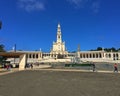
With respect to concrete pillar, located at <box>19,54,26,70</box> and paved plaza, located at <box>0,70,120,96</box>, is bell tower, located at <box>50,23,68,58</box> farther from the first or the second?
paved plaza, located at <box>0,70,120,96</box>

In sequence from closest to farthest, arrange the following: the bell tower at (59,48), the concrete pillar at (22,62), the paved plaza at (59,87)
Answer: the paved plaza at (59,87) → the concrete pillar at (22,62) → the bell tower at (59,48)

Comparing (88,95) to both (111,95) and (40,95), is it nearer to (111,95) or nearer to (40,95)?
(111,95)

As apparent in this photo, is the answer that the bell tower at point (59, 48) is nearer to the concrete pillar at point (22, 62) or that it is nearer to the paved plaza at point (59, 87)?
the concrete pillar at point (22, 62)

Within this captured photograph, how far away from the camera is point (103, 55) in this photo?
6004 inches

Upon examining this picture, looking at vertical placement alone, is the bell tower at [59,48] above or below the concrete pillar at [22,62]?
above

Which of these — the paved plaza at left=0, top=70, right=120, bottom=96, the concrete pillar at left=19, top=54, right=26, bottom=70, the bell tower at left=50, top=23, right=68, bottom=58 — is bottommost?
the paved plaza at left=0, top=70, right=120, bottom=96

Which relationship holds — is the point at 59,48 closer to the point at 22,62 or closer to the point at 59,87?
the point at 22,62

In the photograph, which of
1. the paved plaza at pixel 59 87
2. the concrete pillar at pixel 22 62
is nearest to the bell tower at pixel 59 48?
the concrete pillar at pixel 22 62

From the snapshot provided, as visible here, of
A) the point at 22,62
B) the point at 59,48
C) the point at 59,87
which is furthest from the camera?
the point at 59,48

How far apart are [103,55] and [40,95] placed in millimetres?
144055

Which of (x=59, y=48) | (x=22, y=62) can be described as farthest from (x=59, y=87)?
(x=59, y=48)

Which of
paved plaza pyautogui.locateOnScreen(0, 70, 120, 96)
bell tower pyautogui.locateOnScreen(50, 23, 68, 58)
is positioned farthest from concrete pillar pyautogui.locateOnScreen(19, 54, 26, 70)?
bell tower pyautogui.locateOnScreen(50, 23, 68, 58)

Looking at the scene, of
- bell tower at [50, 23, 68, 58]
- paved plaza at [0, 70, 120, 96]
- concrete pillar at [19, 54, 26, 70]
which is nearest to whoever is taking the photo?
paved plaza at [0, 70, 120, 96]

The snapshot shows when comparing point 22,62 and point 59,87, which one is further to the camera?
point 22,62
